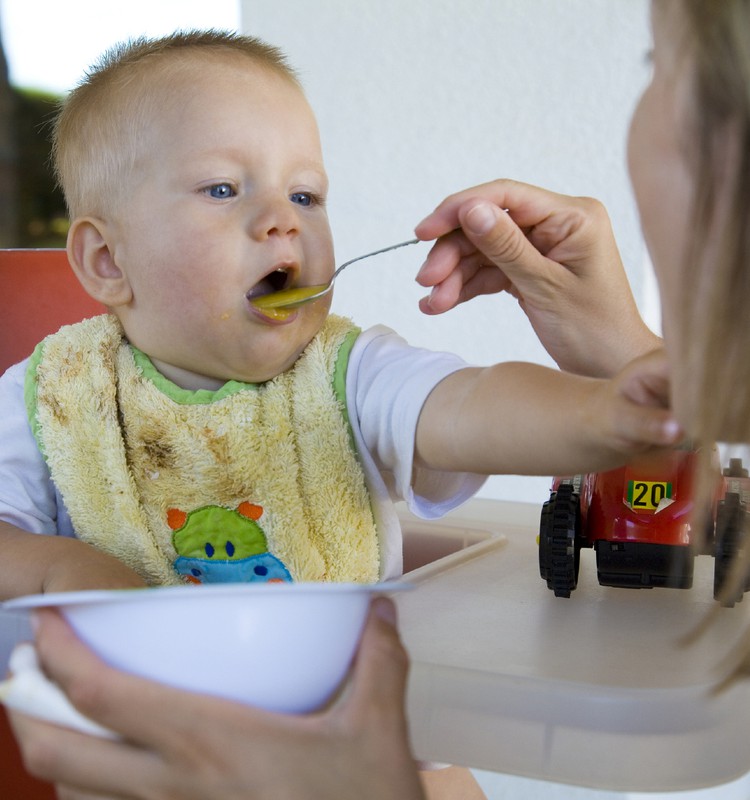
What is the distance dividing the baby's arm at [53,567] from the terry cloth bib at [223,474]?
88mm

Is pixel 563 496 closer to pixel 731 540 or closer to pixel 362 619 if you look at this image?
pixel 731 540

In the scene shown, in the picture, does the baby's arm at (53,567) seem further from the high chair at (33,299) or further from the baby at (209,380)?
the high chair at (33,299)

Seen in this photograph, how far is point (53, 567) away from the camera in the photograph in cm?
73

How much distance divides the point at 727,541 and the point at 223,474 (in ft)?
1.27

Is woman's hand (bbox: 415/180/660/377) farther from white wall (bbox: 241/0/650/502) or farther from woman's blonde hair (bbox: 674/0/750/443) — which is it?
white wall (bbox: 241/0/650/502)

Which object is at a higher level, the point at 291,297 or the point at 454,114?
the point at 454,114

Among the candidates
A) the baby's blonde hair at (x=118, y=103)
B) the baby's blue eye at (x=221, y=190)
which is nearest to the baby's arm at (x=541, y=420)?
the baby's blue eye at (x=221, y=190)

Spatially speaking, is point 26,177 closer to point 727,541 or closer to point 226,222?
point 226,222

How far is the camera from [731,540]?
650 mm

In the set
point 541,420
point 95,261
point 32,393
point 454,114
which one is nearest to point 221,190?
point 95,261

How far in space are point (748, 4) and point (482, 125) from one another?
1285mm

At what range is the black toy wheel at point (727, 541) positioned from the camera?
0.65 meters

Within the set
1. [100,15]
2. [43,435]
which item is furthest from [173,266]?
[100,15]

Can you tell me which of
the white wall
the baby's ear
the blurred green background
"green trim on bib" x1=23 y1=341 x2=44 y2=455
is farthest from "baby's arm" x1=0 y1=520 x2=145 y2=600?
the blurred green background
